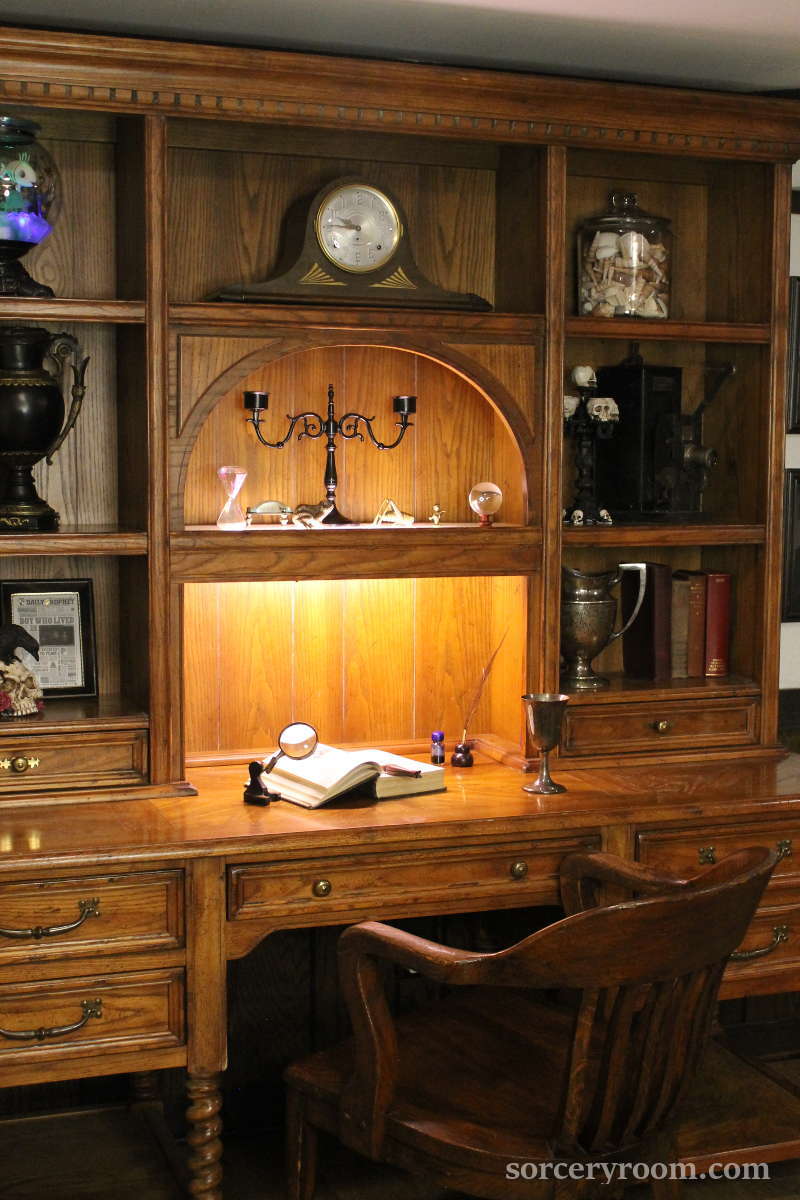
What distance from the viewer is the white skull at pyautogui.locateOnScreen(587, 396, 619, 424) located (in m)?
3.14

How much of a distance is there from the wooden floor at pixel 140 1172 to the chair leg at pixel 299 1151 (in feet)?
1.01

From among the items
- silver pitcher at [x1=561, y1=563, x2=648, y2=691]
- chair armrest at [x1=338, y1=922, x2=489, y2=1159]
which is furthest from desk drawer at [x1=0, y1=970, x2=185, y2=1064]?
silver pitcher at [x1=561, y1=563, x2=648, y2=691]

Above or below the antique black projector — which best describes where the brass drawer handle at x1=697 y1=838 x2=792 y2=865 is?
below

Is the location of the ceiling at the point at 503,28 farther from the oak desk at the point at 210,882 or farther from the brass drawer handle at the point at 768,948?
the brass drawer handle at the point at 768,948

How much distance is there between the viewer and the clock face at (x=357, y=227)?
2887 mm

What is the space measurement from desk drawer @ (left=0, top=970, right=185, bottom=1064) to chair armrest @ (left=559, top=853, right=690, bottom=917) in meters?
0.79

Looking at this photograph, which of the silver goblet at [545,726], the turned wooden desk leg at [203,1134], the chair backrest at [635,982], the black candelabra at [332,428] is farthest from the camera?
the black candelabra at [332,428]

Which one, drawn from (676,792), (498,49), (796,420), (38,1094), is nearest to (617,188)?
(498,49)

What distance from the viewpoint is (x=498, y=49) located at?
9.79 feet

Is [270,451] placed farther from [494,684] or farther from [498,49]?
[498,49]

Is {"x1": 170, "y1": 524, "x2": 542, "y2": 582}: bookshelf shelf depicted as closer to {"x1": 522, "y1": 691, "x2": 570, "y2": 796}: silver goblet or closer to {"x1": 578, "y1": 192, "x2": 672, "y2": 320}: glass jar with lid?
{"x1": 522, "y1": 691, "x2": 570, "y2": 796}: silver goblet

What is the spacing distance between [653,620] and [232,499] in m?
1.08

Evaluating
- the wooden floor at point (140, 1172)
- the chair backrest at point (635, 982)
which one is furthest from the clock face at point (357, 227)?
the wooden floor at point (140, 1172)

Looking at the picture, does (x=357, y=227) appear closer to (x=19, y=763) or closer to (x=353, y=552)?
(x=353, y=552)
